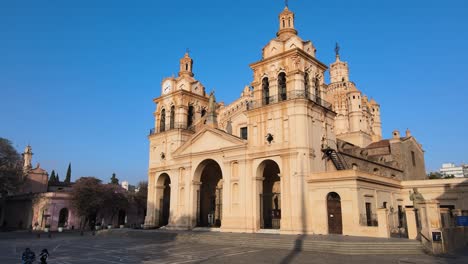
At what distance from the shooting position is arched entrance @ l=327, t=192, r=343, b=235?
24547mm

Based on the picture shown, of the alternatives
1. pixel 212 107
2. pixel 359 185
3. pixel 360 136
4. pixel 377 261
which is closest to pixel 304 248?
pixel 377 261

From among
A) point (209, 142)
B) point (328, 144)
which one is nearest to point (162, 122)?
point (209, 142)

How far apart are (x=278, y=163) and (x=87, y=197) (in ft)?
93.3

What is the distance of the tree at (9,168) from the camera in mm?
42719

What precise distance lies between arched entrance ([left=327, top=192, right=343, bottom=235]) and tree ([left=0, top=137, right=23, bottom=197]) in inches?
1531

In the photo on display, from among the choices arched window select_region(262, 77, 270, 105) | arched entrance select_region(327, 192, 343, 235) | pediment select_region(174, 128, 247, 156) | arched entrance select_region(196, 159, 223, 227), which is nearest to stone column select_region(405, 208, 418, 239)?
arched entrance select_region(327, 192, 343, 235)

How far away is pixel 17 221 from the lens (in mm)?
52875

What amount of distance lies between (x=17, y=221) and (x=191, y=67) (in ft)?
122

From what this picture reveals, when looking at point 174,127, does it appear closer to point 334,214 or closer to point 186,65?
point 186,65

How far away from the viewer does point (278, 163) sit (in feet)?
89.9

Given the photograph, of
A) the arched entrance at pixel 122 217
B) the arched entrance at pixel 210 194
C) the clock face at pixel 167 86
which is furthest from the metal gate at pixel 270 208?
the arched entrance at pixel 122 217

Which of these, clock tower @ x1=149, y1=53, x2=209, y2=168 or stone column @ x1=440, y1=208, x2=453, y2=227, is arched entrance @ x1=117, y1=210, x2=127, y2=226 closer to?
clock tower @ x1=149, y1=53, x2=209, y2=168

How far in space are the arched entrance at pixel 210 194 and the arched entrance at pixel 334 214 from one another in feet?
44.0

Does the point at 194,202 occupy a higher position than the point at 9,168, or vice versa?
the point at 9,168
